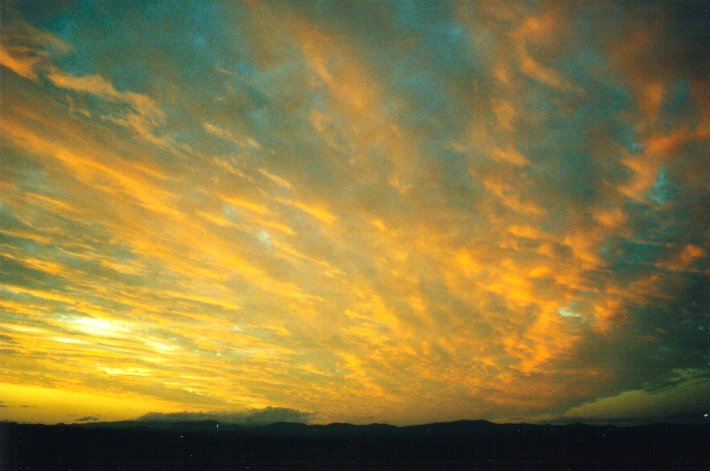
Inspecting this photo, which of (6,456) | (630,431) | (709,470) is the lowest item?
(630,431)

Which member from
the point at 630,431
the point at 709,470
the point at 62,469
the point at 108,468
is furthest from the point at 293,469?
the point at 630,431

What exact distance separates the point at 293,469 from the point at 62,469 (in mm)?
24685

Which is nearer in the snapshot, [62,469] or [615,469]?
[62,469]

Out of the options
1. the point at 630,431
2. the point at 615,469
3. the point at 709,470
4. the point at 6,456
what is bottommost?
the point at 630,431

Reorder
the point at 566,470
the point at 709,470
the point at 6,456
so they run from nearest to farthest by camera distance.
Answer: the point at 6,456, the point at 566,470, the point at 709,470

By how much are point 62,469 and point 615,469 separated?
64.8 metres

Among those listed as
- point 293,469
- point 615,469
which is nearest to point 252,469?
point 293,469

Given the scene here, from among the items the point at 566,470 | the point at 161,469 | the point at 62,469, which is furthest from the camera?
the point at 566,470

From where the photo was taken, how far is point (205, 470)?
141ft

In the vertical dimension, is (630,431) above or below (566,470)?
below

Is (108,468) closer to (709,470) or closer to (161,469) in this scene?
(161,469)

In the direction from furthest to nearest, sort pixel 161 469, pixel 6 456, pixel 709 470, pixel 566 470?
1. pixel 709 470
2. pixel 566 470
3. pixel 161 469
4. pixel 6 456

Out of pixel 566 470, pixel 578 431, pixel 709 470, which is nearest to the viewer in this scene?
pixel 566 470

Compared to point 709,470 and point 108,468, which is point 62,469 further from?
point 709,470
